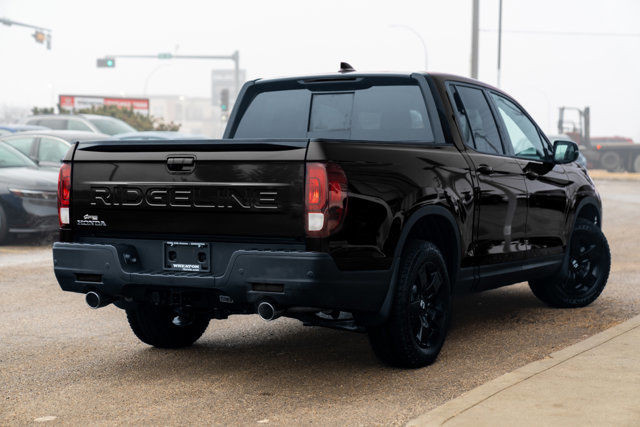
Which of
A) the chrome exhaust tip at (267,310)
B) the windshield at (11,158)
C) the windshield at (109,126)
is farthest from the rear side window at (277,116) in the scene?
the windshield at (109,126)

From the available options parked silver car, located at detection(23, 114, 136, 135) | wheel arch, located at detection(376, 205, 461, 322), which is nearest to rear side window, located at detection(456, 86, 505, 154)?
wheel arch, located at detection(376, 205, 461, 322)

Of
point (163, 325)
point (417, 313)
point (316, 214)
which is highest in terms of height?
point (316, 214)

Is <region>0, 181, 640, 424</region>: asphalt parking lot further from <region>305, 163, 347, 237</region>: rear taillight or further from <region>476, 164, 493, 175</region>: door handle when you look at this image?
<region>476, 164, 493, 175</region>: door handle

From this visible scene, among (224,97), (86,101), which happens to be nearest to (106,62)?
(86,101)

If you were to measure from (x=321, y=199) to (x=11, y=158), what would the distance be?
11.2 m

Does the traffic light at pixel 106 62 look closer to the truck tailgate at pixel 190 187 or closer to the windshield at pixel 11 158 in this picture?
the windshield at pixel 11 158

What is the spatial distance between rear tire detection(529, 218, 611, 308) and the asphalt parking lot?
0.38ft

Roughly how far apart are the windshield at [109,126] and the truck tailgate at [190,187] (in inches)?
708

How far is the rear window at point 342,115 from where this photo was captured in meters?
6.93

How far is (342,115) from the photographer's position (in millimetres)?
7188

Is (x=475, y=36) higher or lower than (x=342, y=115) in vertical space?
higher

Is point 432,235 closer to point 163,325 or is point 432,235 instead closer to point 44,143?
point 163,325

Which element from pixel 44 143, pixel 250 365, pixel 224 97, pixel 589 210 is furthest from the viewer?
pixel 224 97

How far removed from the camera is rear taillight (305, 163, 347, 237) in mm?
5348
